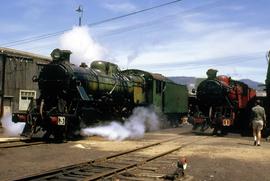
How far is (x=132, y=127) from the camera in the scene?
2194cm

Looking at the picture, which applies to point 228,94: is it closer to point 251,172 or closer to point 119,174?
point 251,172

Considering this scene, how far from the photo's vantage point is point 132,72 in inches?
992

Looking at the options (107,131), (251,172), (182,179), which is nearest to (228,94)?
(107,131)

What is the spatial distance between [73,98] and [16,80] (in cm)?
1379

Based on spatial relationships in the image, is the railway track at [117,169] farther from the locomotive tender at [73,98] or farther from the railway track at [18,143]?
the locomotive tender at [73,98]

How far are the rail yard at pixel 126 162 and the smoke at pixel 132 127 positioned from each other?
2.46 m

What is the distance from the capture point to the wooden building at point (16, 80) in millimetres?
28719

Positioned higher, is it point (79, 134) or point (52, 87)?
point (52, 87)

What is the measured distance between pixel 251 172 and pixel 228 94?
12446mm

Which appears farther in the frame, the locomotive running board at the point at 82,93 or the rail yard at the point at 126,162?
the locomotive running board at the point at 82,93

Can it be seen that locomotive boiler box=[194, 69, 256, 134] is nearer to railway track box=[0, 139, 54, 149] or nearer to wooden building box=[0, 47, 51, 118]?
railway track box=[0, 139, 54, 149]

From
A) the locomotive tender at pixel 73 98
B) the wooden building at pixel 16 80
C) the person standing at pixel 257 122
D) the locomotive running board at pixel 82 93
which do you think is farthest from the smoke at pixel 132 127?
the wooden building at pixel 16 80

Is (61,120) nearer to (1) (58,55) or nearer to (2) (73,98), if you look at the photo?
(2) (73,98)

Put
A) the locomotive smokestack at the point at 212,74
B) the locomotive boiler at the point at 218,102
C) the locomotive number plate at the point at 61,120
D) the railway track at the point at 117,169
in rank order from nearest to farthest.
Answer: the railway track at the point at 117,169 < the locomotive number plate at the point at 61,120 < the locomotive boiler at the point at 218,102 < the locomotive smokestack at the point at 212,74
